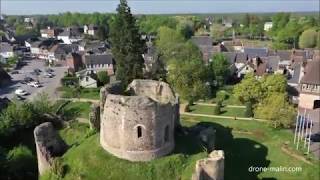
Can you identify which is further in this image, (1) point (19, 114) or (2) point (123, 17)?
(2) point (123, 17)

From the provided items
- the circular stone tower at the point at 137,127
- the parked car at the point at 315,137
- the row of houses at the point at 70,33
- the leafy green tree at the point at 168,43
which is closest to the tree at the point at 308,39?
the leafy green tree at the point at 168,43

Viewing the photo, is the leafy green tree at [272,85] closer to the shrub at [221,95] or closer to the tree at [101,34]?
the shrub at [221,95]

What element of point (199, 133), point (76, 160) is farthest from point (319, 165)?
point (76, 160)

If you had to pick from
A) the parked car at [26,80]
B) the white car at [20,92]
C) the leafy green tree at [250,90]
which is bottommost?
the white car at [20,92]

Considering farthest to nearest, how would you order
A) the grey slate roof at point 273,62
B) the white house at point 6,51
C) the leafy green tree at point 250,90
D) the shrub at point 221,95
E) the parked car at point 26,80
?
the white house at point 6,51 < the parked car at point 26,80 < the grey slate roof at point 273,62 < the shrub at point 221,95 < the leafy green tree at point 250,90

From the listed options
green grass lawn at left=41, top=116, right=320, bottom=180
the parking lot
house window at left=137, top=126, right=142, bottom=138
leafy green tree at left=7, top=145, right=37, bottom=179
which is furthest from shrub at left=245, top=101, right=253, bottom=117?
the parking lot

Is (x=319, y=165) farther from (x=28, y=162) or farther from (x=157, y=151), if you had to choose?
(x=28, y=162)

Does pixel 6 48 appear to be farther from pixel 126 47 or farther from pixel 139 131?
pixel 139 131

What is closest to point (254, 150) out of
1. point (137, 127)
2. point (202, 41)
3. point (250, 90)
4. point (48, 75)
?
point (250, 90)
